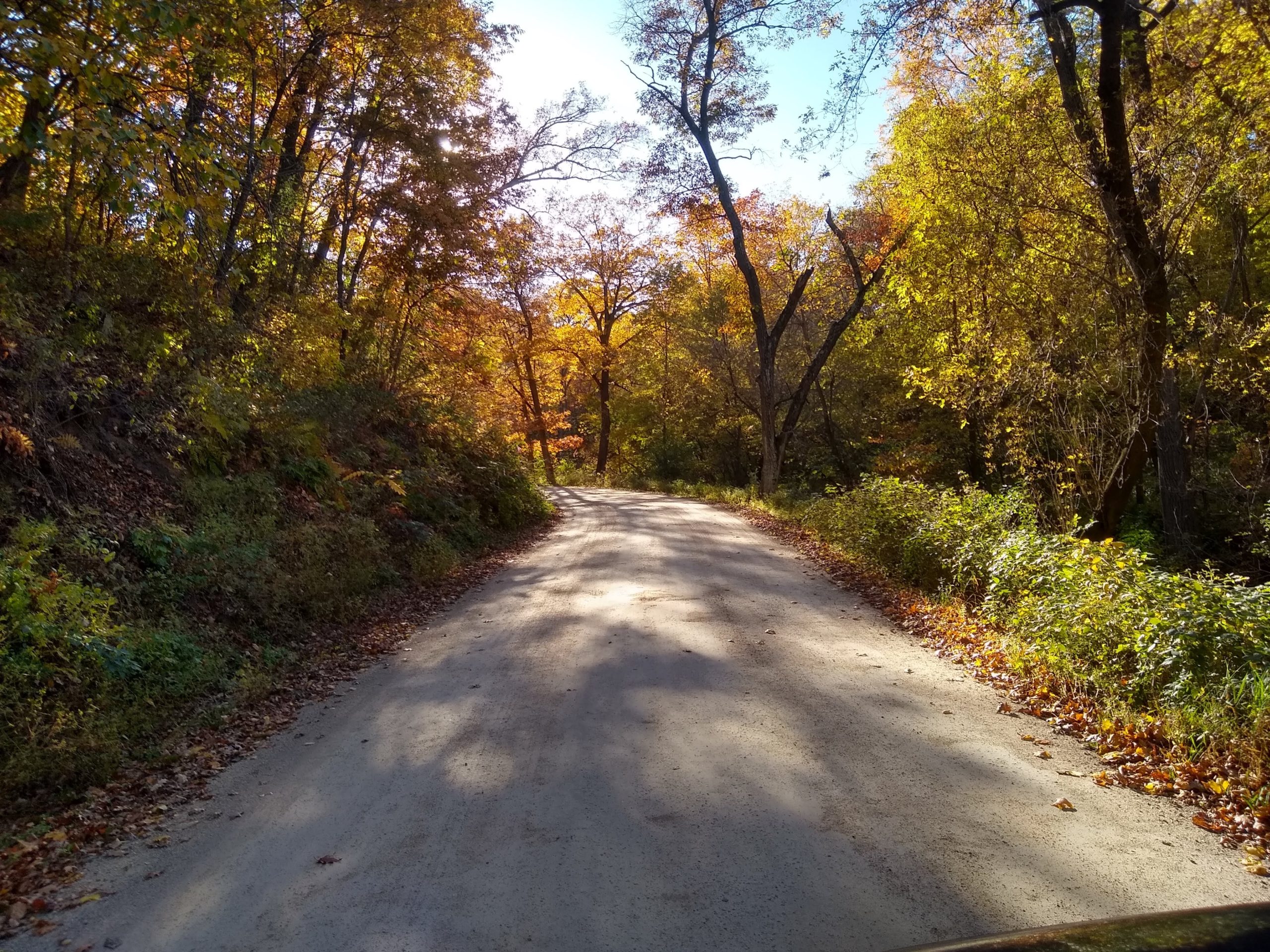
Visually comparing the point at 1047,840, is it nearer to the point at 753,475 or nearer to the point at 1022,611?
the point at 1022,611

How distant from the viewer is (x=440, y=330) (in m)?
21.9

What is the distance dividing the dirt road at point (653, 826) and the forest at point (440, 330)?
44.8 inches

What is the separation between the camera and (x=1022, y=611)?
7.52 m

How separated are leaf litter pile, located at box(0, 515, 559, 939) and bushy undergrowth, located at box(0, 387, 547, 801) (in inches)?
7.2

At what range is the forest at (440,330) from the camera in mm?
5828

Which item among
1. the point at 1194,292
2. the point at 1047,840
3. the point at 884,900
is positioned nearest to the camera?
the point at 884,900

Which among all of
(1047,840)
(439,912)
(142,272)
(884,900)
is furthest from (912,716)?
(142,272)

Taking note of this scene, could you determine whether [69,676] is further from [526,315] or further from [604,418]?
[604,418]

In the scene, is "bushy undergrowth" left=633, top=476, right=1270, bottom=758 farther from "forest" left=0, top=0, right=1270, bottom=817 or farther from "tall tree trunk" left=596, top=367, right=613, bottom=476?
"tall tree trunk" left=596, top=367, right=613, bottom=476

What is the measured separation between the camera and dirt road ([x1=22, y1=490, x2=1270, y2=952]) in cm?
354

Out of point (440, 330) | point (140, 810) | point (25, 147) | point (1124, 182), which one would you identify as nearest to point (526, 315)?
point (440, 330)

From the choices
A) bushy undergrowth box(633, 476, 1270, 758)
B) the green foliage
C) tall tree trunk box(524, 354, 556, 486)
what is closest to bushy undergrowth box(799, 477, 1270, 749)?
bushy undergrowth box(633, 476, 1270, 758)

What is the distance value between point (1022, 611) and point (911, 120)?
1535 cm

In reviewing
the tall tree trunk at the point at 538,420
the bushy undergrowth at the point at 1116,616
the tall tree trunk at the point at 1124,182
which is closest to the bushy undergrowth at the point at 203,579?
the bushy undergrowth at the point at 1116,616
